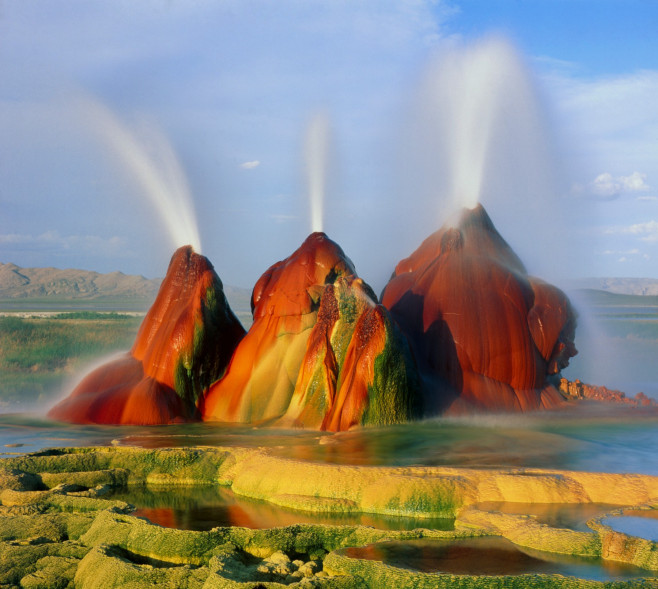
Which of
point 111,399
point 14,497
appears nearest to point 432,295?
point 111,399

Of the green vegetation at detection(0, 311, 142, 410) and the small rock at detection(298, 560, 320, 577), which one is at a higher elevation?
the green vegetation at detection(0, 311, 142, 410)

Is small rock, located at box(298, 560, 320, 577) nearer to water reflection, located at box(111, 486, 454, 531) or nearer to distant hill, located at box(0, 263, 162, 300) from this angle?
water reflection, located at box(111, 486, 454, 531)

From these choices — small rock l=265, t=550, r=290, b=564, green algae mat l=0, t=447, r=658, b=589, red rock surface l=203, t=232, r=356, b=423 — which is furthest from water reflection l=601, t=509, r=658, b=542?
red rock surface l=203, t=232, r=356, b=423

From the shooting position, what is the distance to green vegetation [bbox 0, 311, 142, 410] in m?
26.0

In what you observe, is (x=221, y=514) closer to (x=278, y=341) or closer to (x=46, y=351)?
(x=278, y=341)

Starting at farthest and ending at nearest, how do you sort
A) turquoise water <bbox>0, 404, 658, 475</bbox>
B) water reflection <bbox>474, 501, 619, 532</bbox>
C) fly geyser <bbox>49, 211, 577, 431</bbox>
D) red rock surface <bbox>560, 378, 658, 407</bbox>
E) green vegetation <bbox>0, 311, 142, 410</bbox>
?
green vegetation <bbox>0, 311, 142, 410</bbox> < red rock surface <bbox>560, 378, 658, 407</bbox> < fly geyser <bbox>49, 211, 577, 431</bbox> < turquoise water <bbox>0, 404, 658, 475</bbox> < water reflection <bbox>474, 501, 619, 532</bbox>

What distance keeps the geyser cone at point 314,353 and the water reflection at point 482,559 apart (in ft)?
18.6

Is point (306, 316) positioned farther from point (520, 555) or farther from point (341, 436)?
point (520, 555)

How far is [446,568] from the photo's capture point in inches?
291

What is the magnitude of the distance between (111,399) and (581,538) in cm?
1057

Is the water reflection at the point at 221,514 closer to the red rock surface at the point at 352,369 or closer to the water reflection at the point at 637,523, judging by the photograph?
the water reflection at the point at 637,523

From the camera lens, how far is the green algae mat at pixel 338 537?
7359 mm

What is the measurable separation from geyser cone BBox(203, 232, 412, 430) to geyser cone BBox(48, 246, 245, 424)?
541mm

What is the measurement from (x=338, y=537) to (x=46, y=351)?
1080 inches
